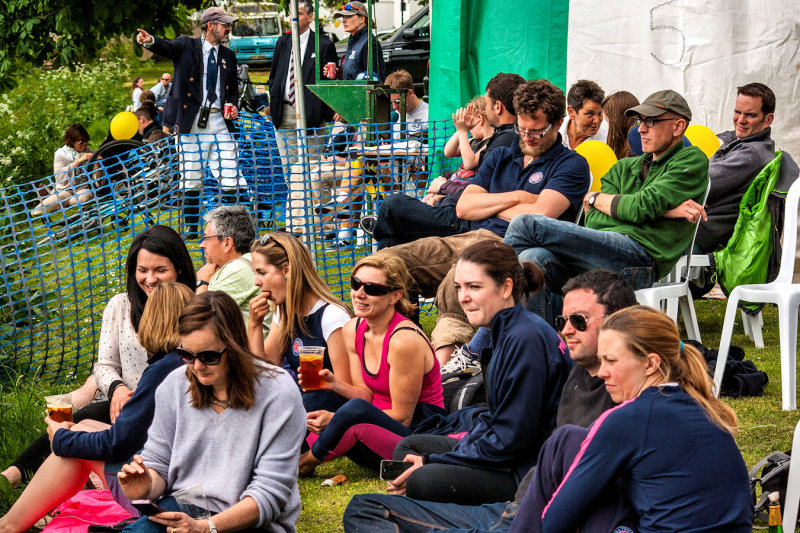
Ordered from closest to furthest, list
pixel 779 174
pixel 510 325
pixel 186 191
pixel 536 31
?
pixel 510 325, pixel 779 174, pixel 186 191, pixel 536 31

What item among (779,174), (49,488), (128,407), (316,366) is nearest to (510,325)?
(316,366)

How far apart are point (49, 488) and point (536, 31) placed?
580cm

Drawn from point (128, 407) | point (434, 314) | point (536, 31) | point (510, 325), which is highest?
point (536, 31)

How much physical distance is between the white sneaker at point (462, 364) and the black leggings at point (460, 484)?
1.52 meters

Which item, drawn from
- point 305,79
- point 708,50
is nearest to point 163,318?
point 708,50

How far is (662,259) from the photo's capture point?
5.70 m

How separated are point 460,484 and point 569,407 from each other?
59 cm

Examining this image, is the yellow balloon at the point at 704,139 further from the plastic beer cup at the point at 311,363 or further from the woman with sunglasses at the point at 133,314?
the woman with sunglasses at the point at 133,314

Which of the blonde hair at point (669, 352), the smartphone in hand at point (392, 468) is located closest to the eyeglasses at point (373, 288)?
the smartphone in hand at point (392, 468)

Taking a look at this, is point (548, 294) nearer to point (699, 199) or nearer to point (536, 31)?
point (699, 199)

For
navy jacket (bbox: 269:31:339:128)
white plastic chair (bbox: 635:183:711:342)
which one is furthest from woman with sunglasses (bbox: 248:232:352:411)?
navy jacket (bbox: 269:31:339:128)

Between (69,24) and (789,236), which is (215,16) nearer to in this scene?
(69,24)

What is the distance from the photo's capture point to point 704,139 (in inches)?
280

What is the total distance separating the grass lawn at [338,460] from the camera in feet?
14.9
